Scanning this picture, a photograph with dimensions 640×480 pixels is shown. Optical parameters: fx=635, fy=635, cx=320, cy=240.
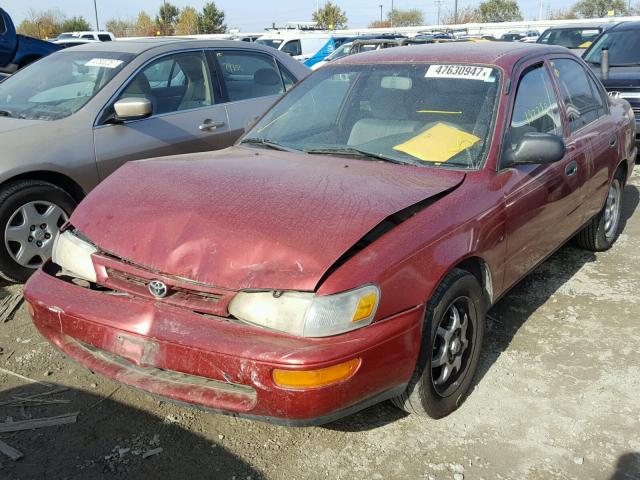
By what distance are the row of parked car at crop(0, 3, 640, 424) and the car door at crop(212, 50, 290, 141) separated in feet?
3.45

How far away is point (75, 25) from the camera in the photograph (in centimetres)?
5759

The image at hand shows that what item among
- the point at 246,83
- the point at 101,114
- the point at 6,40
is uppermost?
the point at 6,40

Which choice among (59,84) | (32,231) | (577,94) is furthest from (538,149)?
(59,84)

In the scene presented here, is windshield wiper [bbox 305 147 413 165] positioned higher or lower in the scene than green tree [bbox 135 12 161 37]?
lower

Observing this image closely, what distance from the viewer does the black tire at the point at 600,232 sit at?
4855 millimetres

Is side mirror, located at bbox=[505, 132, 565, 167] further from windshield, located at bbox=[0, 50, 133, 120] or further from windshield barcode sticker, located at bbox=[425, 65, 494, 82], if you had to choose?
windshield, located at bbox=[0, 50, 133, 120]

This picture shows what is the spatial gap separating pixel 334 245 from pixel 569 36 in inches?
607

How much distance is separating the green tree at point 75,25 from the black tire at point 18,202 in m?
58.0

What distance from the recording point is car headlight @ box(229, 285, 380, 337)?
2.27 metres

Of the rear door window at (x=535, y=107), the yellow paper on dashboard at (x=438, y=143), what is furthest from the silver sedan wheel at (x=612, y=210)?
the yellow paper on dashboard at (x=438, y=143)

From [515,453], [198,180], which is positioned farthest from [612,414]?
[198,180]

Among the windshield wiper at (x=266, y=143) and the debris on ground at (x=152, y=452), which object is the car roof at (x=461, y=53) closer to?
the windshield wiper at (x=266, y=143)

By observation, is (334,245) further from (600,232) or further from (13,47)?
(13,47)

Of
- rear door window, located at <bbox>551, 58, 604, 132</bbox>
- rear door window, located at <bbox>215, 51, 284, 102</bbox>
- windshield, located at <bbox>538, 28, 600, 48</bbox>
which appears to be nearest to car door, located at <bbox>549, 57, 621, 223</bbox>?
rear door window, located at <bbox>551, 58, 604, 132</bbox>
